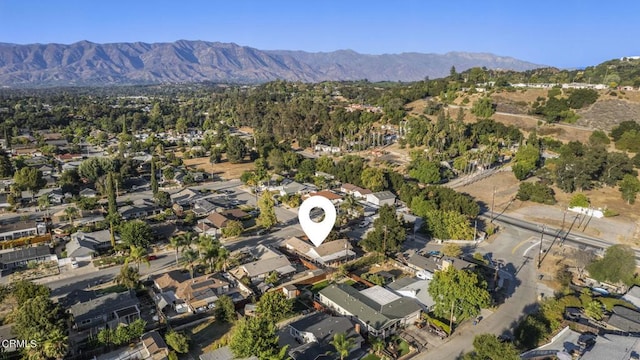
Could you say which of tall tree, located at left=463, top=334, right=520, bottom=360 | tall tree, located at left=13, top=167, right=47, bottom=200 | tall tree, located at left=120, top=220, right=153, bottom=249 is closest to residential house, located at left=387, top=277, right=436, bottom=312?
tall tree, located at left=463, top=334, right=520, bottom=360

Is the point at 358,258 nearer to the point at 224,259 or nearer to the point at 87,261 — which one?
the point at 224,259

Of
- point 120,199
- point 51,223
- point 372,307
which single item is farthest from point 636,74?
point 51,223

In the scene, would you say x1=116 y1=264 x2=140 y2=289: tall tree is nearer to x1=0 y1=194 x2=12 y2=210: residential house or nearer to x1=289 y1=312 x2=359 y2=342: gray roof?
x1=289 y1=312 x2=359 y2=342: gray roof

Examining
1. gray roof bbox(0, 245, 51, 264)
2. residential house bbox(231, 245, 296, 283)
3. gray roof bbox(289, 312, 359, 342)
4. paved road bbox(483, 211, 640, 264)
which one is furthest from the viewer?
paved road bbox(483, 211, 640, 264)

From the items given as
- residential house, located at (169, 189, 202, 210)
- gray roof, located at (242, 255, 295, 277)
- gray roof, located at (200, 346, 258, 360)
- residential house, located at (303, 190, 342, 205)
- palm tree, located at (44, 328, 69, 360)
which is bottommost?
residential house, located at (169, 189, 202, 210)

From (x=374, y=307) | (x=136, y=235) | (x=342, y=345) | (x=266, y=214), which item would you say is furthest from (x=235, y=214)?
(x=342, y=345)

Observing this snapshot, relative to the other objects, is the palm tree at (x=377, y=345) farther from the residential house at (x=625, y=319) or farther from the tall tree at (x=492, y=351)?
the residential house at (x=625, y=319)
